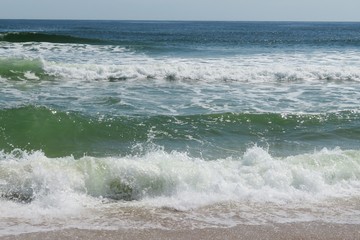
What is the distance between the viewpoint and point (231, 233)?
4.75 meters

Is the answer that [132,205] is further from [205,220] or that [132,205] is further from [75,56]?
[75,56]

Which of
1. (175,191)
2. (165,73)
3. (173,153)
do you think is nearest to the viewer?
(175,191)

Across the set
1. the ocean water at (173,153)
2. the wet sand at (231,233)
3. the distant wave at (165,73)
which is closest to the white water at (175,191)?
the ocean water at (173,153)

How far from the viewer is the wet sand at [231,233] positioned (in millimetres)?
4574

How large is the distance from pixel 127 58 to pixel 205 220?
1947 cm

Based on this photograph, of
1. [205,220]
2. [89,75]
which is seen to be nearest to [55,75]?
[89,75]

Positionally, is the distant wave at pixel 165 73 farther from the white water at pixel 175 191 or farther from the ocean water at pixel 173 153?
the white water at pixel 175 191

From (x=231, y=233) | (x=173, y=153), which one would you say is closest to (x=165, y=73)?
(x=173, y=153)

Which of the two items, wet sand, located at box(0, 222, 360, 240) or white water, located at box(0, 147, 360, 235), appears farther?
white water, located at box(0, 147, 360, 235)

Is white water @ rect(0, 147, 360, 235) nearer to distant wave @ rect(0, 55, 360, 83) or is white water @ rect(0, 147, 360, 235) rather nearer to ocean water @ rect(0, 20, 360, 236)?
ocean water @ rect(0, 20, 360, 236)

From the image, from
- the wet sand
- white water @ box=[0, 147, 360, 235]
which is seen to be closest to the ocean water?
white water @ box=[0, 147, 360, 235]

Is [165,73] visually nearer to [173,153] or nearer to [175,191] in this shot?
[173,153]

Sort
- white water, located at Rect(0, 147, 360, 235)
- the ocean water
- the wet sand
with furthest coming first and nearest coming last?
1. the ocean water
2. white water, located at Rect(0, 147, 360, 235)
3. the wet sand

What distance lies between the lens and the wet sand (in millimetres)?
4574
